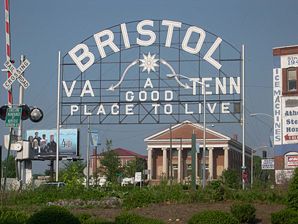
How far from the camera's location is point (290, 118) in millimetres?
52625

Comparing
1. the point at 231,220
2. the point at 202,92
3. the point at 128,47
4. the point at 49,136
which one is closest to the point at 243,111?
the point at 202,92

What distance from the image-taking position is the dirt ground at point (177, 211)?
18.9 m

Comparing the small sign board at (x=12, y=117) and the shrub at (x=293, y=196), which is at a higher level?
the small sign board at (x=12, y=117)

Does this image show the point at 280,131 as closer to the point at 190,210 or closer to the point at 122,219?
the point at 190,210

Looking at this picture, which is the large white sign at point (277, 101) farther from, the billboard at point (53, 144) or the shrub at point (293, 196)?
the shrub at point (293, 196)

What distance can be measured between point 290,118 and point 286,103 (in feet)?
4.08

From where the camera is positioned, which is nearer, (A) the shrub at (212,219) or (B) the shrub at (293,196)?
(A) the shrub at (212,219)

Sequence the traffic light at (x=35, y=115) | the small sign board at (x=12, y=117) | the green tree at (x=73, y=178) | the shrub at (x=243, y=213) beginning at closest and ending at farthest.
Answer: the small sign board at (x=12, y=117), the traffic light at (x=35, y=115), the shrub at (x=243, y=213), the green tree at (x=73, y=178)

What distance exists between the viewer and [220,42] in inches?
1821

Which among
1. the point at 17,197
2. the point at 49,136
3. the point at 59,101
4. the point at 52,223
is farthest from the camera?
the point at 49,136

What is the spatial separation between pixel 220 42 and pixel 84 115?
11118 millimetres

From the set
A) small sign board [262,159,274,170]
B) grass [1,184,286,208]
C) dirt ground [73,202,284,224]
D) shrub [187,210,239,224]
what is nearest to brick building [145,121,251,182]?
small sign board [262,159,274,170]

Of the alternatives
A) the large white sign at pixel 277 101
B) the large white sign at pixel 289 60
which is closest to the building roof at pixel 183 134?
the large white sign at pixel 277 101

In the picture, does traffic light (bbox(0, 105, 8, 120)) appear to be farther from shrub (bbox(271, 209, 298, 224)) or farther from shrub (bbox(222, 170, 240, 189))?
shrub (bbox(222, 170, 240, 189))
